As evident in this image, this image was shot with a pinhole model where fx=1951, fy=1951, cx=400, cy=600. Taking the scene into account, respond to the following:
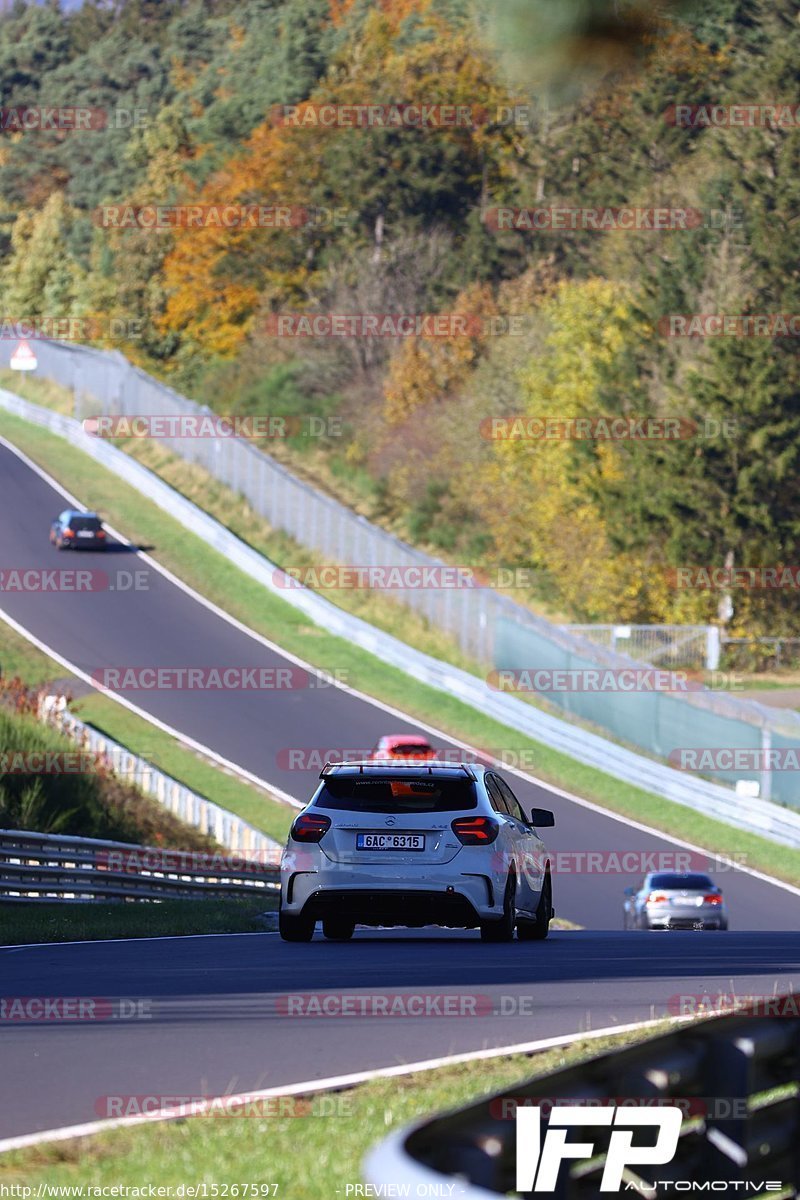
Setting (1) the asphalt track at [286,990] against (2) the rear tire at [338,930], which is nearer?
(1) the asphalt track at [286,990]

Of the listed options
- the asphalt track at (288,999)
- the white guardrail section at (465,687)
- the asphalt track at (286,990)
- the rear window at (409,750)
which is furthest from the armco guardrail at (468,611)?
the asphalt track at (288,999)

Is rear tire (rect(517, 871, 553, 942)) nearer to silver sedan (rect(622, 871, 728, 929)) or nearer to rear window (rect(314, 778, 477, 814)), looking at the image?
rear window (rect(314, 778, 477, 814))

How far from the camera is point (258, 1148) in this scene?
6.98 meters

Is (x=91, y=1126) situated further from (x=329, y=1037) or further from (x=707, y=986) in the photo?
(x=707, y=986)

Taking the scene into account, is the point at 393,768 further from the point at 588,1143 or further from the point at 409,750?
the point at 409,750

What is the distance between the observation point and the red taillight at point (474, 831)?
51.6 feet

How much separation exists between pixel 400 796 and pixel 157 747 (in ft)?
96.3

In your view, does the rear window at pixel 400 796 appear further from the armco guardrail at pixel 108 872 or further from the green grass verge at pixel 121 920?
the armco guardrail at pixel 108 872

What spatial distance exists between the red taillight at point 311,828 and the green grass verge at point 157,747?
20.6 metres

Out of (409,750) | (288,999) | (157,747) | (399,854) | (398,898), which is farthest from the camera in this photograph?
(157,747)

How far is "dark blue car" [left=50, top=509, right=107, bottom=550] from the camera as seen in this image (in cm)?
6325

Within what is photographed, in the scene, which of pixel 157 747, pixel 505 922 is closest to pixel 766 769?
pixel 157 747

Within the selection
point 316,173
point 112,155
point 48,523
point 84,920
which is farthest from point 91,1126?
point 112,155

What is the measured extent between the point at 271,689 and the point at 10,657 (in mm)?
6940
